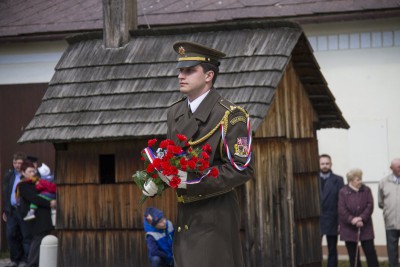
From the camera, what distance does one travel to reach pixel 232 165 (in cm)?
810

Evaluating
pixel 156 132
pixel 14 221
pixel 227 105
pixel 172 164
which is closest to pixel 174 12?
pixel 14 221

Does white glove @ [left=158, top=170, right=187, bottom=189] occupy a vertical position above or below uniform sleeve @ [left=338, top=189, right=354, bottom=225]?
below

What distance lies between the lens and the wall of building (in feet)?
63.3

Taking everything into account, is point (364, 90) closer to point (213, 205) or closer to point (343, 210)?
point (343, 210)

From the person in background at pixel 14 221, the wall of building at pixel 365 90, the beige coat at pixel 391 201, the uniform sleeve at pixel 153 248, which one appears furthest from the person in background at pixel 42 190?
the wall of building at pixel 365 90

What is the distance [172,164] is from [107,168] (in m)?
7.21

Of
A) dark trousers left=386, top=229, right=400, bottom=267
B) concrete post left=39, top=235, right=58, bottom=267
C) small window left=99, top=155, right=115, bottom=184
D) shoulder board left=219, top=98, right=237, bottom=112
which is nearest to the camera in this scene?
shoulder board left=219, top=98, right=237, bottom=112

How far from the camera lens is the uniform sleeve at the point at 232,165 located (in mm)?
7996

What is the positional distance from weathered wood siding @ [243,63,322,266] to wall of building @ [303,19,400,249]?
13.0 ft

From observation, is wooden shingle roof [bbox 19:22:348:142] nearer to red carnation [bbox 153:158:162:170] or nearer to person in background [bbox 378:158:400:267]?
person in background [bbox 378:158:400:267]

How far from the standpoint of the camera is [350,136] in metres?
19.6

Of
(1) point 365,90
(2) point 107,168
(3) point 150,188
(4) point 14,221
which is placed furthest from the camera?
(1) point 365,90

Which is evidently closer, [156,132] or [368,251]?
[156,132]

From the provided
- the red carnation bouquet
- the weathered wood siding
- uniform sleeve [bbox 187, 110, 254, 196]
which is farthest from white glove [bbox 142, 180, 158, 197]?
the weathered wood siding
